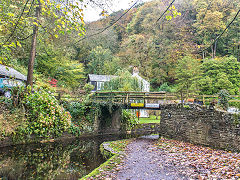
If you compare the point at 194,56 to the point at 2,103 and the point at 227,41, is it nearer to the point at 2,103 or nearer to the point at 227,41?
the point at 227,41

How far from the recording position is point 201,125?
1061cm

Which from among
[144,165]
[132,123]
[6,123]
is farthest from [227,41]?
[6,123]

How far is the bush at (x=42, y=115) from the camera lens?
1146 cm

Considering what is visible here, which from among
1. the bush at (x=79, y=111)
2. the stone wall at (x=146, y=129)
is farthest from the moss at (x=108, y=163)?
the stone wall at (x=146, y=129)

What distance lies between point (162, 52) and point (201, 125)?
27088 mm

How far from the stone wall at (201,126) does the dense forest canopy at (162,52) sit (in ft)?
37.7

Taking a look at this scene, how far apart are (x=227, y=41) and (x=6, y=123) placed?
34.3 metres

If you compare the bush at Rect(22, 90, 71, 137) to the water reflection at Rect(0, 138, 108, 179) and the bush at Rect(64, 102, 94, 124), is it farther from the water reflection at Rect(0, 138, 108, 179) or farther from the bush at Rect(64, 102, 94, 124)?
the bush at Rect(64, 102, 94, 124)

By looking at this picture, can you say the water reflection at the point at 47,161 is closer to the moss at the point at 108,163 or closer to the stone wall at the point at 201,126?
the moss at the point at 108,163

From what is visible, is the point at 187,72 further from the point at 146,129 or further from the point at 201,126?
the point at 201,126

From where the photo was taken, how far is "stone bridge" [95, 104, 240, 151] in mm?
8953

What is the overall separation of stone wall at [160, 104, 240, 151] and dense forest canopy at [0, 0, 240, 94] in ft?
37.7

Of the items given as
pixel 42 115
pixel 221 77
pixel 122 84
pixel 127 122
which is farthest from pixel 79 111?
pixel 221 77

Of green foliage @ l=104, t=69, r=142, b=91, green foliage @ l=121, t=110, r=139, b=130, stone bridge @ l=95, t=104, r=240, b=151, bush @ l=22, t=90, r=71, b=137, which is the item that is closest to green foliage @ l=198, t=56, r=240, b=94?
green foliage @ l=104, t=69, r=142, b=91
